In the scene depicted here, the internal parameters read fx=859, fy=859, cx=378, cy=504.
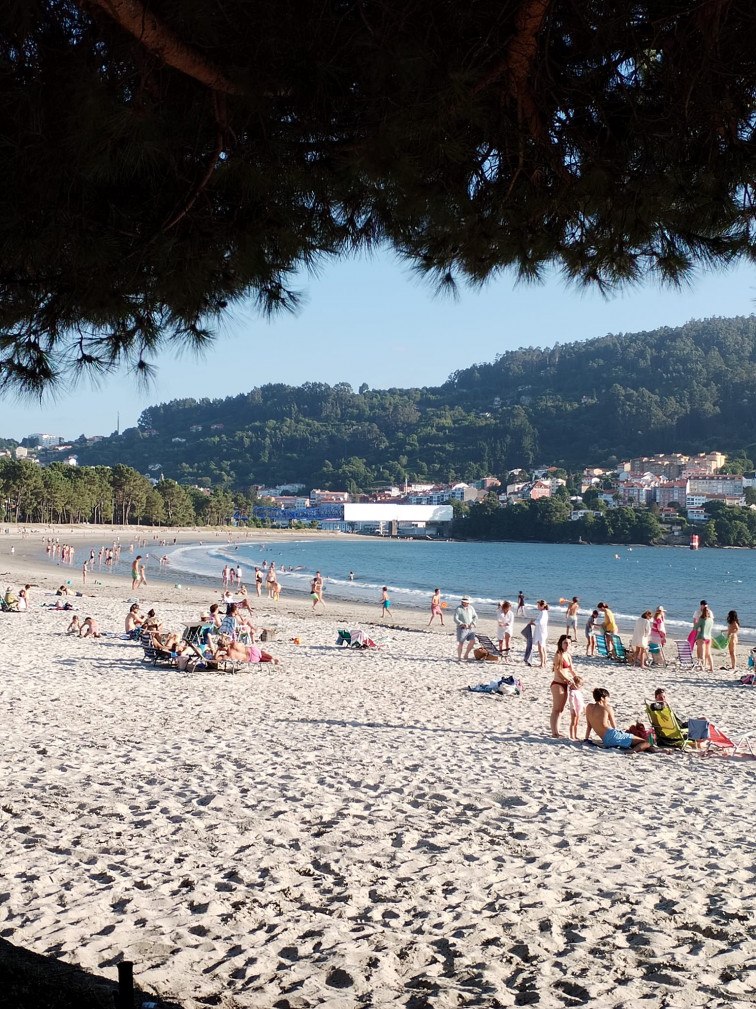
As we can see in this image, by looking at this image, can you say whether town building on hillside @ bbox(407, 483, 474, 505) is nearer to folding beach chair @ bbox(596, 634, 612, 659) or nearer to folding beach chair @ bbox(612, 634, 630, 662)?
folding beach chair @ bbox(596, 634, 612, 659)

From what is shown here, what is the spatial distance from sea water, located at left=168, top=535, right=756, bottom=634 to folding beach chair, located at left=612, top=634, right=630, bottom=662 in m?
12.1

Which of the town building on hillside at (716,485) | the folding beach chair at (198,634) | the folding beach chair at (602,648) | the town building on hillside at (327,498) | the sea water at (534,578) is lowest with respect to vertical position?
the sea water at (534,578)

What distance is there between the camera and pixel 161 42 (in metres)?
2.87

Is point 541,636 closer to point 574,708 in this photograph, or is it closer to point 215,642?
point 215,642

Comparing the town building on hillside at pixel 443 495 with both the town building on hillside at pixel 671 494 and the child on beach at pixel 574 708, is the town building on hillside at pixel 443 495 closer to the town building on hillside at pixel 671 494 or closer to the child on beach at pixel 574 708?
the town building on hillside at pixel 671 494

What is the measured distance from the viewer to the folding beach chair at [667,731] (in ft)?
26.1

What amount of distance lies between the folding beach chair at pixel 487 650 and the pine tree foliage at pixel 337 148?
11402mm

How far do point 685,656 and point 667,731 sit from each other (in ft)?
26.8

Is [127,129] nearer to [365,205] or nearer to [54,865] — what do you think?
[365,205]

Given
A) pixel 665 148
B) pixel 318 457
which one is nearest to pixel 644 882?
pixel 665 148

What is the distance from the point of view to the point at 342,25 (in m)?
3.10

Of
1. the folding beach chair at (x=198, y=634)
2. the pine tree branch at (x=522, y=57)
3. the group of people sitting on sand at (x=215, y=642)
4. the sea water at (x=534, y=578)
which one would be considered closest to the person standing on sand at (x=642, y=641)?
the group of people sitting on sand at (x=215, y=642)

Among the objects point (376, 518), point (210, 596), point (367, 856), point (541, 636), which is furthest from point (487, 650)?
point (376, 518)

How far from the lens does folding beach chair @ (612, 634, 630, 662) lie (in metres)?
15.7
